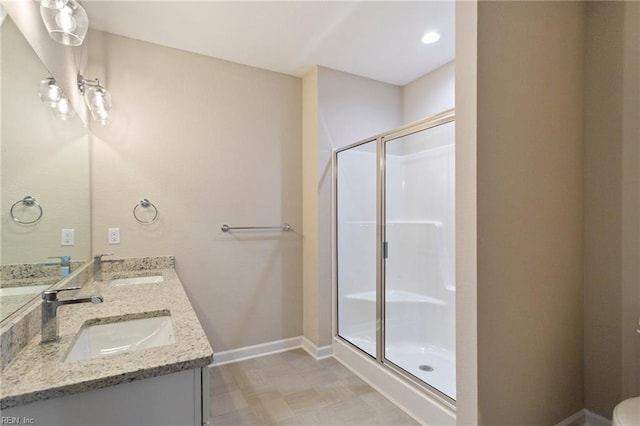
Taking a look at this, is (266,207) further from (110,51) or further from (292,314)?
(110,51)

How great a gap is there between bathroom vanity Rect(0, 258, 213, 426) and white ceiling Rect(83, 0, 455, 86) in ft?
6.22

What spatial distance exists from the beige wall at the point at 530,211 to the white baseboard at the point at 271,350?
1557 millimetres

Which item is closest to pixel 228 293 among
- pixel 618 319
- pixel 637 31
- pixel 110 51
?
pixel 110 51

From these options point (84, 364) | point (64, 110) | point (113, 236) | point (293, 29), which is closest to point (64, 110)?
point (64, 110)

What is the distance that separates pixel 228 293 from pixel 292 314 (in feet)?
2.16

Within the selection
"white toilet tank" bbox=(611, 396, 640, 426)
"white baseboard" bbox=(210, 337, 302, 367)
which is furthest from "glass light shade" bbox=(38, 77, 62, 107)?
"white toilet tank" bbox=(611, 396, 640, 426)

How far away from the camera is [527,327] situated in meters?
1.47

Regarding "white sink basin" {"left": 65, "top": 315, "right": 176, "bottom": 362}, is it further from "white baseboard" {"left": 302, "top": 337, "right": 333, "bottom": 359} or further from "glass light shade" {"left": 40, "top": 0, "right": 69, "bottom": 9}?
"white baseboard" {"left": 302, "top": 337, "right": 333, "bottom": 359}

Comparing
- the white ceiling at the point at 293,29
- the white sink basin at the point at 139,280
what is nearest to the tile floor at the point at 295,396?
the white sink basin at the point at 139,280

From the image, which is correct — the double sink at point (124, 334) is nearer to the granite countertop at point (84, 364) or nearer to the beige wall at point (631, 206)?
the granite countertop at point (84, 364)

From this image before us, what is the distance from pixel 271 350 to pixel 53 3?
2672 mm

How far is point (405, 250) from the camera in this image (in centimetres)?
287

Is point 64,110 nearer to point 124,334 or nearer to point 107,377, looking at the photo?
point 124,334

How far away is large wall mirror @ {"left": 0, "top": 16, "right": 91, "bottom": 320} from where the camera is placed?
1.02m
